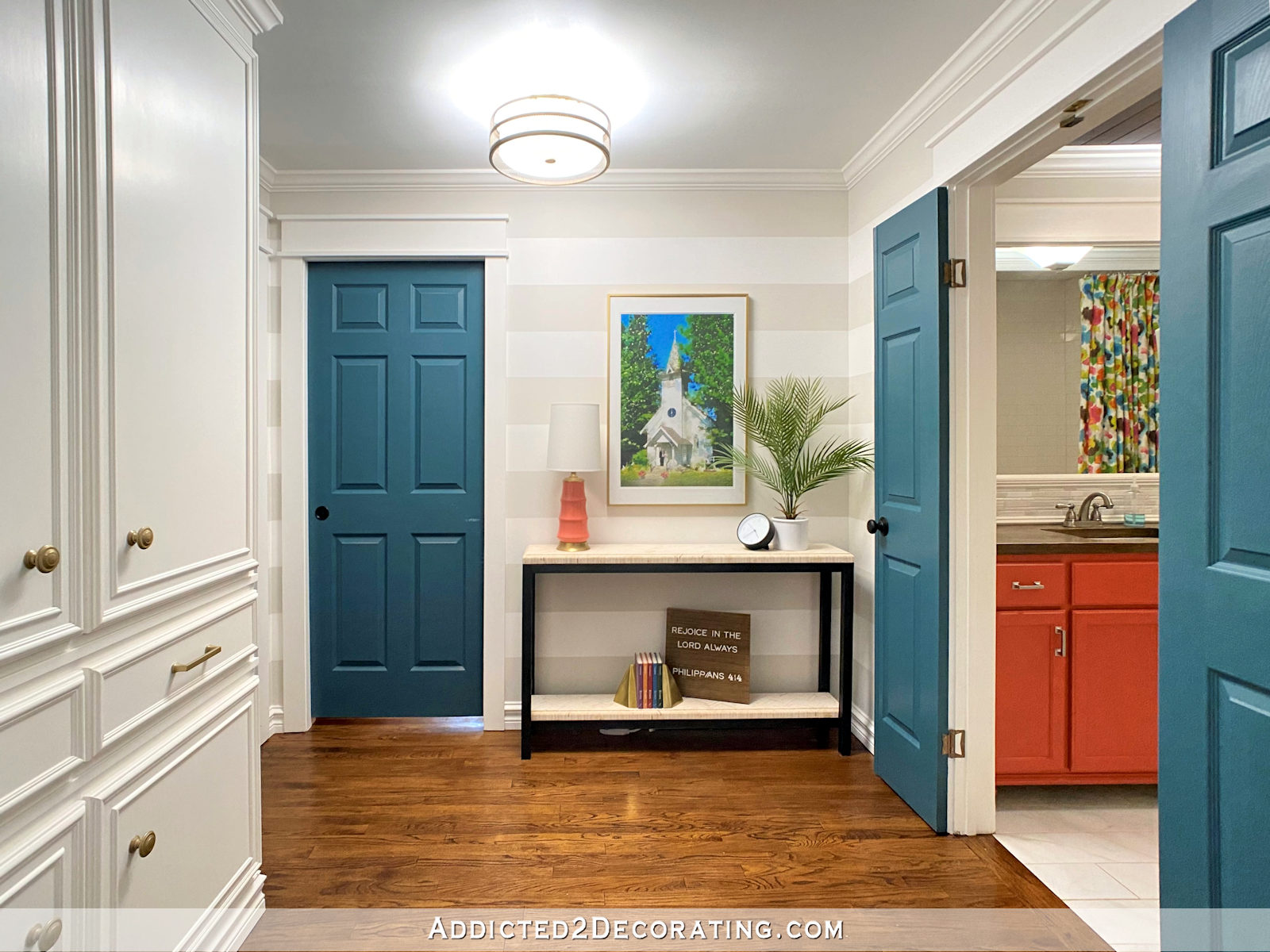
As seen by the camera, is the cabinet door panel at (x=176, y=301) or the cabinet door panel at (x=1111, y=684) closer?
the cabinet door panel at (x=176, y=301)

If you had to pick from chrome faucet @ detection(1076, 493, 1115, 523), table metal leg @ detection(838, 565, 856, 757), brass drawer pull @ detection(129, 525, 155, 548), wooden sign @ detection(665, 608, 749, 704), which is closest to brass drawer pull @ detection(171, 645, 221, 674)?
brass drawer pull @ detection(129, 525, 155, 548)

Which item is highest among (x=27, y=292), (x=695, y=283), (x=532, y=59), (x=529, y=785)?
(x=532, y=59)

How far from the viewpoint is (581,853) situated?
233cm

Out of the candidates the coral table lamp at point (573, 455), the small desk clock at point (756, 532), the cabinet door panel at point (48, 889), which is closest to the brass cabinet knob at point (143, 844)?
the cabinet door panel at point (48, 889)

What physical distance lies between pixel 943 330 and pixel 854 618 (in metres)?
1.42

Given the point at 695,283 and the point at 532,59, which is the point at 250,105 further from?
the point at 695,283

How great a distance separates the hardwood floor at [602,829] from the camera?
6.98ft

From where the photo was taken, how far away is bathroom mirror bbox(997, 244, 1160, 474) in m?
3.36

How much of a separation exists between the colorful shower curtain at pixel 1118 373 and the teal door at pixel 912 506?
116 centimetres

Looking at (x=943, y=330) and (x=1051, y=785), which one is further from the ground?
(x=943, y=330)

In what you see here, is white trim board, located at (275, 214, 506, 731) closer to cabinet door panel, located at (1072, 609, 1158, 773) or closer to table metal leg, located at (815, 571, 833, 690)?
table metal leg, located at (815, 571, 833, 690)

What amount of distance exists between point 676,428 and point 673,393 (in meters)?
0.16

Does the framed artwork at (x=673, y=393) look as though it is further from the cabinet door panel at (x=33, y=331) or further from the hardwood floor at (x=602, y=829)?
the cabinet door panel at (x=33, y=331)

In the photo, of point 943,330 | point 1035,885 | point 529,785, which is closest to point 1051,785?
point 1035,885
